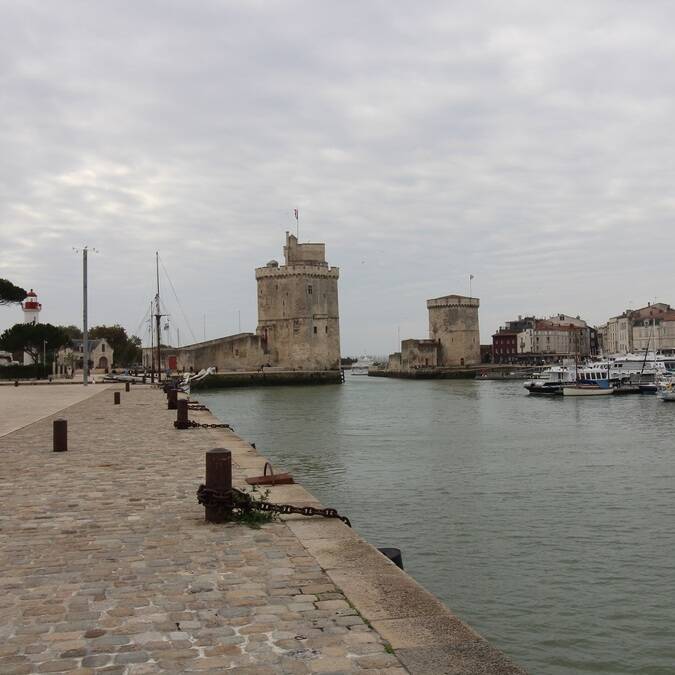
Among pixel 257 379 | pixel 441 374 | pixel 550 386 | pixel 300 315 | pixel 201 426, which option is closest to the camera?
pixel 201 426

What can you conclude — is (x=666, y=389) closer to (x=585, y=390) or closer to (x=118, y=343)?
(x=585, y=390)

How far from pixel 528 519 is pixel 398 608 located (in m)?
7.64

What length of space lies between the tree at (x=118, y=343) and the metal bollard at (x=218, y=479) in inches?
3713

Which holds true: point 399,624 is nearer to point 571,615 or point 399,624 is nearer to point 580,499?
point 571,615

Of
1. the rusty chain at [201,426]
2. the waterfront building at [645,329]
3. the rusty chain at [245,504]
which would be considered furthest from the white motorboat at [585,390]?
the waterfront building at [645,329]

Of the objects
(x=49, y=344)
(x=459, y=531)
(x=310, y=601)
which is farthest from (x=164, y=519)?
(x=49, y=344)

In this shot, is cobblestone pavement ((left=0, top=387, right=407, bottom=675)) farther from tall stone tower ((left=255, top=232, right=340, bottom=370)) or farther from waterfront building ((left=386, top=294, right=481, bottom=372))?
waterfront building ((left=386, top=294, right=481, bottom=372))

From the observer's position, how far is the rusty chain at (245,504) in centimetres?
735

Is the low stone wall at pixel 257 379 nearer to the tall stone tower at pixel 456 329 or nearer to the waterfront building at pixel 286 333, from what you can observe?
the waterfront building at pixel 286 333

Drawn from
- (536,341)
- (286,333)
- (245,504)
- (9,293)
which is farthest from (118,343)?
(245,504)

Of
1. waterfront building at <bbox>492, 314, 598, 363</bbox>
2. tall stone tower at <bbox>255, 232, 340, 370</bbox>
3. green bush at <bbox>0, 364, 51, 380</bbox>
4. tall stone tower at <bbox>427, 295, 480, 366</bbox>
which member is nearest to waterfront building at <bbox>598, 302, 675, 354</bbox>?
waterfront building at <bbox>492, 314, 598, 363</bbox>

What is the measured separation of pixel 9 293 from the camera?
175ft

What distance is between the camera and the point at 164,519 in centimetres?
759

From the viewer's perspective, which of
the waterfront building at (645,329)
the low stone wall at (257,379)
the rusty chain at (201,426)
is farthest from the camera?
the waterfront building at (645,329)
